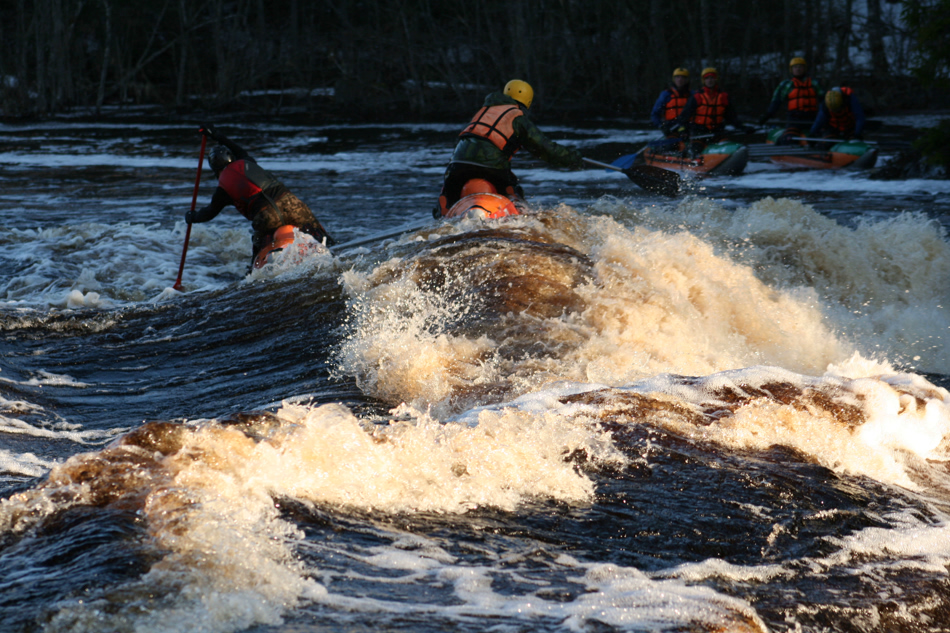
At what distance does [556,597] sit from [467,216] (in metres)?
5.72

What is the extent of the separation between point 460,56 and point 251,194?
825 inches

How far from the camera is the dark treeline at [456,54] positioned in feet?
83.1

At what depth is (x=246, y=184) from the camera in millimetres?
8227

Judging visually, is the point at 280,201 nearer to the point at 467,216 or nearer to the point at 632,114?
the point at 467,216

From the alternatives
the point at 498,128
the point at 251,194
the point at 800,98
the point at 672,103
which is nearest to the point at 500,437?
the point at 251,194

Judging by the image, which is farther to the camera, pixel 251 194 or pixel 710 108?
pixel 710 108

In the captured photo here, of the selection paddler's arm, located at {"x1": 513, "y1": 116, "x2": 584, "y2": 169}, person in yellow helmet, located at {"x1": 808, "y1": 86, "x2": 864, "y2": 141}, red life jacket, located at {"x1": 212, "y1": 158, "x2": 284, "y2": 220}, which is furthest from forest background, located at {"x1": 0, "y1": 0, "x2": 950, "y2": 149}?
red life jacket, located at {"x1": 212, "y1": 158, "x2": 284, "y2": 220}

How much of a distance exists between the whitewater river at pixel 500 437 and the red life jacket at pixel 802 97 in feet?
28.0

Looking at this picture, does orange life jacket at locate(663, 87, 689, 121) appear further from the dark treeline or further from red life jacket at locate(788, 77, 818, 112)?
the dark treeline

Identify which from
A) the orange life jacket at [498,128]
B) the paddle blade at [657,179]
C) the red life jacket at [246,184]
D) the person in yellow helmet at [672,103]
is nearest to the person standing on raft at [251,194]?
the red life jacket at [246,184]

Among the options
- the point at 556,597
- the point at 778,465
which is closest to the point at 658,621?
the point at 556,597

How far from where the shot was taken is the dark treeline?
25.3 meters

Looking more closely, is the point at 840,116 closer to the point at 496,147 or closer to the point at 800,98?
the point at 800,98

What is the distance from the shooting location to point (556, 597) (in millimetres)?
2535
